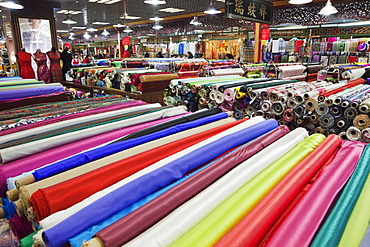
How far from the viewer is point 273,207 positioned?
91 centimetres

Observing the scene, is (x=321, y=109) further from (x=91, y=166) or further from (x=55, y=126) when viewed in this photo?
(x=55, y=126)

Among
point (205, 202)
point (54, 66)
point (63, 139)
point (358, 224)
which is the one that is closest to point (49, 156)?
point (63, 139)

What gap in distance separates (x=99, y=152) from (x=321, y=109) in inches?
79.3

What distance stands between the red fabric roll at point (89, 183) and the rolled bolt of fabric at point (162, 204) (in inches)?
9.8

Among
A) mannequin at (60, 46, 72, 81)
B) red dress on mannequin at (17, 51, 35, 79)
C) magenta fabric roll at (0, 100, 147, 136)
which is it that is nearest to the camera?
magenta fabric roll at (0, 100, 147, 136)

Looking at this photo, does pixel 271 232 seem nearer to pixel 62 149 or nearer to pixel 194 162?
pixel 194 162

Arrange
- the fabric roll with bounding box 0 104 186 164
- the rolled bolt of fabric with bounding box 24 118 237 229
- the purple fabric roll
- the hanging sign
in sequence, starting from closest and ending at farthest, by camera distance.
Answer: the rolled bolt of fabric with bounding box 24 118 237 229
the fabric roll with bounding box 0 104 186 164
the purple fabric roll
the hanging sign

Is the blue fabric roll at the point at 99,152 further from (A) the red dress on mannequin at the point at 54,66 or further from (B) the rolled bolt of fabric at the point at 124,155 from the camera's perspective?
(A) the red dress on mannequin at the point at 54,66

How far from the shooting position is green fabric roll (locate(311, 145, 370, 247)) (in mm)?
788

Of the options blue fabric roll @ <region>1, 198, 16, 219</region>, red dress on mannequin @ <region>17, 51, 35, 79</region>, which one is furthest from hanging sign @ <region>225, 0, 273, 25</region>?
red dress on mannequin @ <region>17, 51, 35, 79</region>

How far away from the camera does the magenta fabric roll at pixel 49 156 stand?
1.17 m

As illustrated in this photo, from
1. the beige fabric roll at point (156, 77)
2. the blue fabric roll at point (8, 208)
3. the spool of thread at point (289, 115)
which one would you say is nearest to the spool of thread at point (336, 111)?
the spool of thread at point (289, 115)

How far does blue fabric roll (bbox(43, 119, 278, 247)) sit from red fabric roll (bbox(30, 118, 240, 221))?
11cm

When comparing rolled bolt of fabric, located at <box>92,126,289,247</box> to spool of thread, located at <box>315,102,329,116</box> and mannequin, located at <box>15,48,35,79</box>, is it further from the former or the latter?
mannequin, located at <box>15,48,35,79</box>
